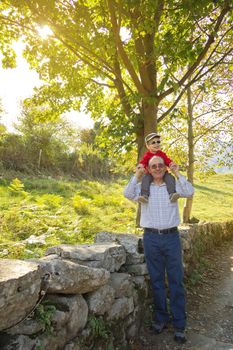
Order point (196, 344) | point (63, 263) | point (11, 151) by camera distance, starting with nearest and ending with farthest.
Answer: point (63, 263) < point (196, 344) < point (11, 151)

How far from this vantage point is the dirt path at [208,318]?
4516 millimetres

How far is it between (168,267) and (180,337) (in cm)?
102

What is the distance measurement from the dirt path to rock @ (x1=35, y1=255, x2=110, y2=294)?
1.47m

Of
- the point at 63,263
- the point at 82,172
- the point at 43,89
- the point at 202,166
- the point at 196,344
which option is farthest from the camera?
the point at 82,172

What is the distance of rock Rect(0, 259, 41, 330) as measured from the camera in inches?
98.6

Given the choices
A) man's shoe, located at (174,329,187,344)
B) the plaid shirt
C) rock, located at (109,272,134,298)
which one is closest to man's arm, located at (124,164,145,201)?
the plaid shirt

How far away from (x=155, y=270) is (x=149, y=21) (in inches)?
198

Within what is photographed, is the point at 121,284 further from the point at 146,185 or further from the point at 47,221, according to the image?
the point at 47,221

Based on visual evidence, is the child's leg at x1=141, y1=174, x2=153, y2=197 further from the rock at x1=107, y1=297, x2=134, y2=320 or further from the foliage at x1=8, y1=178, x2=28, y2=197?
the foliage at x1=8, y1=178, x2=28, y2=197

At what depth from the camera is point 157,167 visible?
455 cm

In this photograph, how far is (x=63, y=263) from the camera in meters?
3.36

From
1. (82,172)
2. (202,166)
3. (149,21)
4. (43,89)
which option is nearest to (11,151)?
(82,172)

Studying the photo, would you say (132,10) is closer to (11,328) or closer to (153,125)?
(153,125)

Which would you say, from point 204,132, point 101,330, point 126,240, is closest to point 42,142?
point 204,132
